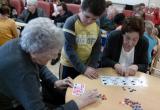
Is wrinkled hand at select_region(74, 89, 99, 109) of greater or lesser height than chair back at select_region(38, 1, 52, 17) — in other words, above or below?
above

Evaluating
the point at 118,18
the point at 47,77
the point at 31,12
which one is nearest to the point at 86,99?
the point at 47,77

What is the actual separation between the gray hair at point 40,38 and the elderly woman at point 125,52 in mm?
1055

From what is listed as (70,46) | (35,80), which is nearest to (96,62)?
(70,46)

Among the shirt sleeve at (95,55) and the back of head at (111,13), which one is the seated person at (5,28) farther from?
the back of head at (111,13)

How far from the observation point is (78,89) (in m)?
2.14

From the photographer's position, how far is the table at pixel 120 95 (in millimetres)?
1971

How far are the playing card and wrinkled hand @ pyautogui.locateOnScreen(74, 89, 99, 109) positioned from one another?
13cm

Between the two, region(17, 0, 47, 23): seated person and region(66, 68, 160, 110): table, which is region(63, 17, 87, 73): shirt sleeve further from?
region(17, 0, 47, 23): seated person

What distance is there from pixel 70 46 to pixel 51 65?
9.30 feet

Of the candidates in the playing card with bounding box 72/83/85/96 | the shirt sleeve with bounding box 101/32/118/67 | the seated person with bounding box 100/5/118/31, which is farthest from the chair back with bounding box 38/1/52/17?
the playing card with bounding box 72/83/85/96

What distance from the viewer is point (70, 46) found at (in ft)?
7.80

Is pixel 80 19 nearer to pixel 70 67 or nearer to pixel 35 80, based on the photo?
pixel 70 67

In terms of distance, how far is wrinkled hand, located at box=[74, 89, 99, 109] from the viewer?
1851mm

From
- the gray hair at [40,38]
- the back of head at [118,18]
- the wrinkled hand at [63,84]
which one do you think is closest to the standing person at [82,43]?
the wrinkled hand at [63,84]
